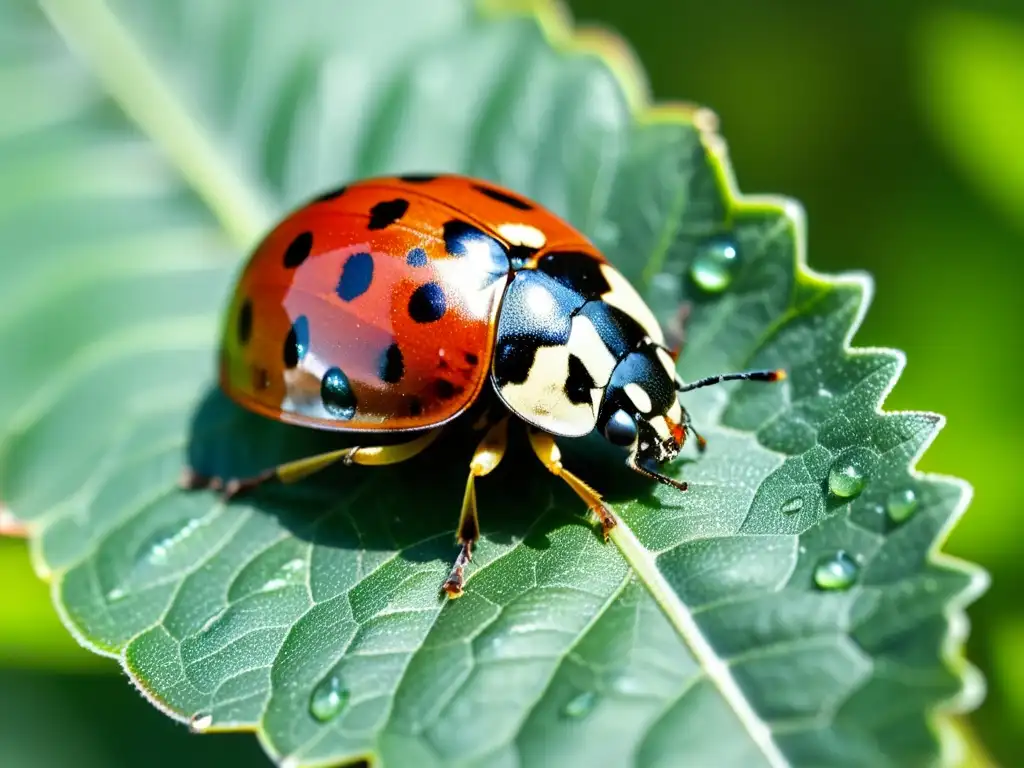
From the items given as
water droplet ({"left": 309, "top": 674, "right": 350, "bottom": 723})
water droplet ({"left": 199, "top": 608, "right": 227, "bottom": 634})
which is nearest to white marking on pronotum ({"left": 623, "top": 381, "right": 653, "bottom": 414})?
water droplet ({"left": 309, "top": 674, "right": 350, "bottom": 723})

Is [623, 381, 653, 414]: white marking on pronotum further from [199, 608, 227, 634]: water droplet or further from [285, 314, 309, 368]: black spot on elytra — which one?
[199, 608, 227, 634]: water droplet

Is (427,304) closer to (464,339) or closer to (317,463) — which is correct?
(464,339)

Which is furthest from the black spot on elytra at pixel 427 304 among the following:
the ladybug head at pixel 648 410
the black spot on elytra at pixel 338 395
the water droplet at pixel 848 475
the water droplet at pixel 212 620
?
the water droplet at pixel 848 475

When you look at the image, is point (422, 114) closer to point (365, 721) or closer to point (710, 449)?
point (710, 449)

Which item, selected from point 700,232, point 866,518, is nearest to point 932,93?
point 700,232

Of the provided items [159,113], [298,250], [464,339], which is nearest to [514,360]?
[464,339]

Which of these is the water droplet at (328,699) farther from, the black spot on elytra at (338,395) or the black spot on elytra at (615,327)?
the black spot on elytra at (615,327)

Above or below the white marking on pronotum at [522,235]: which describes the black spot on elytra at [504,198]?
above
